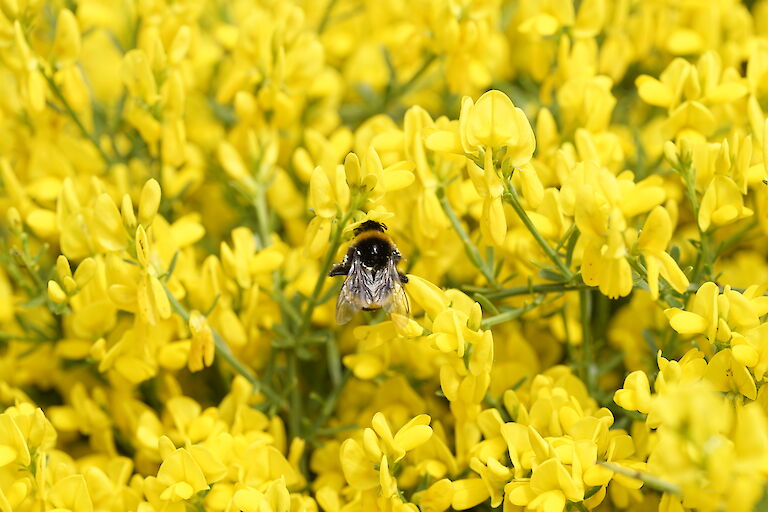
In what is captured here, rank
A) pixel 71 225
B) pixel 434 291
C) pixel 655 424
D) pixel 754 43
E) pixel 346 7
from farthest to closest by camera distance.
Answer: pixel 346 7 → pixel 754 43 → pixel 71 225 → pixel 434 291 → pixel 655 424

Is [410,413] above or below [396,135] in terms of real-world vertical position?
below

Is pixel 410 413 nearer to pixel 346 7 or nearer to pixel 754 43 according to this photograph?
pixel 754 43

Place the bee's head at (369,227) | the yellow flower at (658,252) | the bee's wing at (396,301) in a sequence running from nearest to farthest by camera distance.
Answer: the yellow flower at (658,252) → the bee's wing at (396,301) → the bee's head at (369,227)

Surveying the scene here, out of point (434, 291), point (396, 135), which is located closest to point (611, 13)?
point (396, 135)

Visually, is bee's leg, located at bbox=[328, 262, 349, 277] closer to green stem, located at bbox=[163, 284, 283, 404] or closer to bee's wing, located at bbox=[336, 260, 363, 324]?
bee's wing, located at bbox=[336, 260, 363, 324]

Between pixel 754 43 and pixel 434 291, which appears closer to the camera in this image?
pixel 434 291

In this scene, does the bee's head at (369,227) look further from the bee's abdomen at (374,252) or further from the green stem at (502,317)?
the green stem at (502,317)

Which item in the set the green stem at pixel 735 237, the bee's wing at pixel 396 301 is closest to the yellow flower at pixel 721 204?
the green stem at pixel 735 237

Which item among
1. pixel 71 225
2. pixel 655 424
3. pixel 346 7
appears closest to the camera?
pixel 655 424

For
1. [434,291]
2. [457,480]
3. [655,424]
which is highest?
[434,291]
